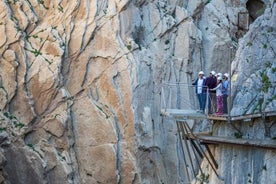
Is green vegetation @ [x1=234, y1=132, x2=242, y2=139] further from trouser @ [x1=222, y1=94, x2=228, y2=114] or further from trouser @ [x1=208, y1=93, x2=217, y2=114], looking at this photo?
trouser @ [x1=208, y1=93, x2=217, y2=114]

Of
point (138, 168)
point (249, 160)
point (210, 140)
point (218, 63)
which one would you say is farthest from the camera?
point (218, 63)

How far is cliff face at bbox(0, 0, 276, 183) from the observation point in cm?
3081

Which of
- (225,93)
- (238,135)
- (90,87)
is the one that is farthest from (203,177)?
(90,87)

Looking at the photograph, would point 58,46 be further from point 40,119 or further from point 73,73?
point 40,119

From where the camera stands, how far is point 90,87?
1247 inches

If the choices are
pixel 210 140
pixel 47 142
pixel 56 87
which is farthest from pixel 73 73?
pixel 210 140

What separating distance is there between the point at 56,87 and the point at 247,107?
14.3m

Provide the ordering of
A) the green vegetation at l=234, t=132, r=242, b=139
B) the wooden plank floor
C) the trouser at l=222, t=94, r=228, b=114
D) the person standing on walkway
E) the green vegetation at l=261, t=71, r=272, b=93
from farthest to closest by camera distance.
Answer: the person standing on walkway
the trouser at l=222, t=94, r=228, b=114
the green vegetation at l=234, t=132, r=242, b=139
the green vegetation at l=261, t=71, r=272, b=93
the wooden plank floor

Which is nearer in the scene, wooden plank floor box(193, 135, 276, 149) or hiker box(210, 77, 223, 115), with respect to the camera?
wooden plank floor box(193, 135, 276, 149)

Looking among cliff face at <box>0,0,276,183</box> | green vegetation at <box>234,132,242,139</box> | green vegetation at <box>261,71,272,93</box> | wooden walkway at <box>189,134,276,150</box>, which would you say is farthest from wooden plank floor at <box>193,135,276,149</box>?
cliff face at <box>0,0,276,183</box>

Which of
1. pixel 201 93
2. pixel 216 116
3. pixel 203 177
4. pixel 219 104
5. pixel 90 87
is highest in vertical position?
pixel 90 87

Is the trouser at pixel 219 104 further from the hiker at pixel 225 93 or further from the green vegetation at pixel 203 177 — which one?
the green vegetation at pixel 203 177

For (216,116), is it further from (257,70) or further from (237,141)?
(257,70)

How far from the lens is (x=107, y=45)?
31703mm
